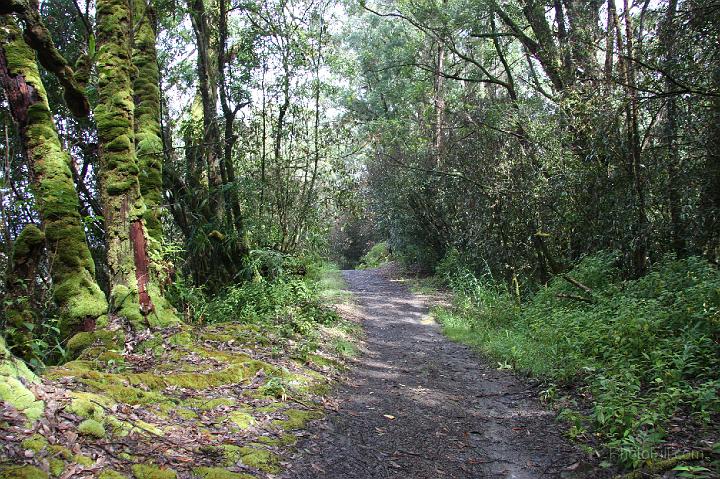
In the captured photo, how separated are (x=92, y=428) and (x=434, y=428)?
3.26 m

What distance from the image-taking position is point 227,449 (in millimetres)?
3883

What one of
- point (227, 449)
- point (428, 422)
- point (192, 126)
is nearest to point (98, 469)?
point (227, 449)

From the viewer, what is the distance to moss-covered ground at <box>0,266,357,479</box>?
2996 millimetres

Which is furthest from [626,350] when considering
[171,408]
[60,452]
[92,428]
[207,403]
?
[60,452]

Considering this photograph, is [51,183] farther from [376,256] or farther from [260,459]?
[376,256]

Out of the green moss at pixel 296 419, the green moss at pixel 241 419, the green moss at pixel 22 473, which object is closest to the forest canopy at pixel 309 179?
the green moss at pixel 22 473

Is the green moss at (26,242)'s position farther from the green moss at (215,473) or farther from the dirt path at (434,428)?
the dirt path at (434,428)

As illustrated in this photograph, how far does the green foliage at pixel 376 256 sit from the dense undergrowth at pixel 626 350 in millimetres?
20856

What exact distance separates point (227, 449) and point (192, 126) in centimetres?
869

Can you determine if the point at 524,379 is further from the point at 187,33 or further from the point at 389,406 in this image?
the point at 187,33

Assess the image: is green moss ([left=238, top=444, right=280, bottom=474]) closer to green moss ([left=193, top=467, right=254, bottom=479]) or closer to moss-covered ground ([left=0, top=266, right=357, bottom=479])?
moss-covered ground ([left=0, top=266, right=357, bottom=479])

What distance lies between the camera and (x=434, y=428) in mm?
5219

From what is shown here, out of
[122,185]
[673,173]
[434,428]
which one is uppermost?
[122,185]

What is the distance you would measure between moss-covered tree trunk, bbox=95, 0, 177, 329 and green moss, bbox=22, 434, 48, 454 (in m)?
3.31
